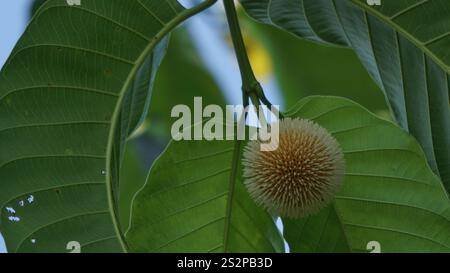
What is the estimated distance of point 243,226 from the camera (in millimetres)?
1664

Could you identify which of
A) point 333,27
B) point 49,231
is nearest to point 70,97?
point 49,231

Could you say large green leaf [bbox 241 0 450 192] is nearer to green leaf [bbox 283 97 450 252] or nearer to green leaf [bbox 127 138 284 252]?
green leaf [bbox 283 97 450 252]

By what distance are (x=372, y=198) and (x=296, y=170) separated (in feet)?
0.53

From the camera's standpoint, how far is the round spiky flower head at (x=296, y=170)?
155 centimetres

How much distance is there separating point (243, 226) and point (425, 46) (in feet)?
1.62

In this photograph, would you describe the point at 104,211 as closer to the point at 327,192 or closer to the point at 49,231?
the point at 49,231

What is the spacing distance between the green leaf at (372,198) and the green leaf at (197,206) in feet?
0.32

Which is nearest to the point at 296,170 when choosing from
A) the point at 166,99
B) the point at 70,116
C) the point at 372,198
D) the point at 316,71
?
the point at 372,198

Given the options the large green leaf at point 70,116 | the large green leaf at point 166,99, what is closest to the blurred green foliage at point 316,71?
the large green leaf at point 166,99

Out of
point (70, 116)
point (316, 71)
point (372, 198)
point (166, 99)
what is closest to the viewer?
point (70, 116)

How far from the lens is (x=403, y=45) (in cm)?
157

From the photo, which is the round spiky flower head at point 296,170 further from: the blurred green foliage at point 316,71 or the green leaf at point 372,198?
the blurred green foliage at point 316,71

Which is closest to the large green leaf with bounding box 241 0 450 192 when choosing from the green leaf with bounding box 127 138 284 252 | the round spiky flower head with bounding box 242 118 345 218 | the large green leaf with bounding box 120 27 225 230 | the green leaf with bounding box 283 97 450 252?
the green leaf with bounding box 283 97 450 252

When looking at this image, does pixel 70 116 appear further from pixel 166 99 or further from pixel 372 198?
pixel 166 99
